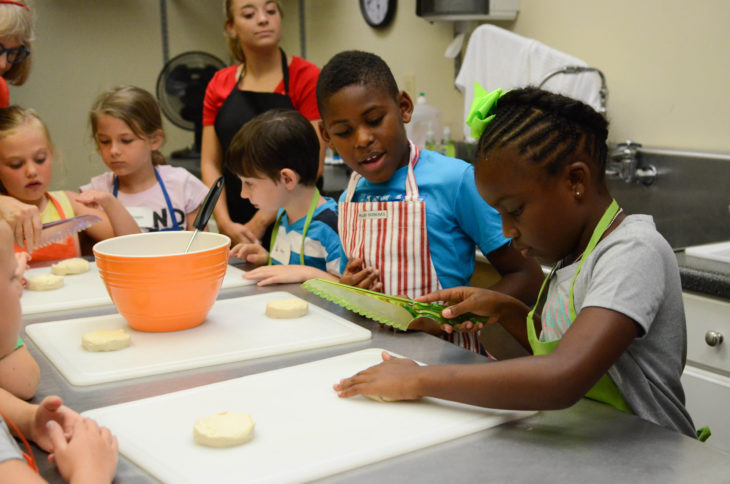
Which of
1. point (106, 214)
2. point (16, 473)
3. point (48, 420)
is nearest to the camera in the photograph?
point (16, 473)

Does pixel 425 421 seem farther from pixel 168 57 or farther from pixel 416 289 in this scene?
pixel 168 57

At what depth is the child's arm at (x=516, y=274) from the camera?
1265mm

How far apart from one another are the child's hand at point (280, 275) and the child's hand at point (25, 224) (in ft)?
1.25

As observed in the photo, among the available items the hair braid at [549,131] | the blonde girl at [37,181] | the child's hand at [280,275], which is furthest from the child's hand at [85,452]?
the blonde girl at [37,181]

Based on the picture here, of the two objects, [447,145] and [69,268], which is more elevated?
[447,145]

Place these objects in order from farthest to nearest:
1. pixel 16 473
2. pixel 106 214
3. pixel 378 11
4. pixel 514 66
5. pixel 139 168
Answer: pixel 378 11
pixel 514 66
pixel 139 168
pixel 106 214
pixel 16 473

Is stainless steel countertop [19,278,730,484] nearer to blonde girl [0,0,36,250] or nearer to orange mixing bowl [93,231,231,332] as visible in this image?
orange mixing bowl [93,231,231,332]

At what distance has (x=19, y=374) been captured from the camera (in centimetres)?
77

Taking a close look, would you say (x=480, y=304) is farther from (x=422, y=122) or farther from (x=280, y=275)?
(x=422, y=122)

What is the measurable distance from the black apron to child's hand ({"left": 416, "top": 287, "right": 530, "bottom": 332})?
1.33 metres

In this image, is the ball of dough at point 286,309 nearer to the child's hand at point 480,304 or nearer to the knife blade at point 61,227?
the child's hand at point 480,304

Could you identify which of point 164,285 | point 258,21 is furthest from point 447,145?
point 164,285

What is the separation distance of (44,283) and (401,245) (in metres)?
0.63

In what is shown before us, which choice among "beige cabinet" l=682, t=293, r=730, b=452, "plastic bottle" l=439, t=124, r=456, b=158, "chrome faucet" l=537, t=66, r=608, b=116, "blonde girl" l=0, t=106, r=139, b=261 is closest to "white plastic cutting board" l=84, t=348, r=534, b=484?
"beige cabinet" l=682, t=293, r=730, b=452
